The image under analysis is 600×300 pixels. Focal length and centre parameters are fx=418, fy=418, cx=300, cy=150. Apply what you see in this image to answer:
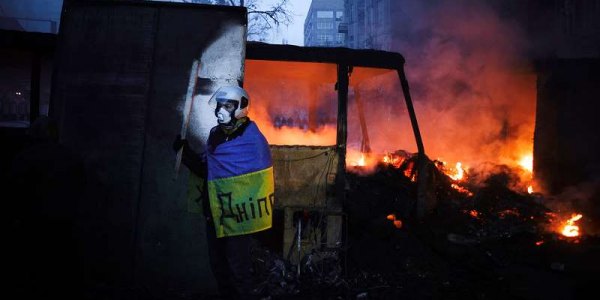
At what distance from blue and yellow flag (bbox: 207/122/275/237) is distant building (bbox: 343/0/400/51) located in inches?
1031

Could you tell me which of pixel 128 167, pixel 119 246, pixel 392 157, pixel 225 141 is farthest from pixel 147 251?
pixel 392 157

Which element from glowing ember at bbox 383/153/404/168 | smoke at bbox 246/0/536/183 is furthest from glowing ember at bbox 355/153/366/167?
glowing ember at bbox 383/153/404/168

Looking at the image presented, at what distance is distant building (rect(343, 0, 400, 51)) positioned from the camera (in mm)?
31938

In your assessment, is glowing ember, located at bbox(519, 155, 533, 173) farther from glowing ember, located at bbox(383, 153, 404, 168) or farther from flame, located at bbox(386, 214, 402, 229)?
flame, located at bbox(386, 214, 402, 229)

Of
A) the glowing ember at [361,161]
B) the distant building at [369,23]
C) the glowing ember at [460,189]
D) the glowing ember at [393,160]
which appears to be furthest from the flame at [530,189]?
the distant building at [369,23]

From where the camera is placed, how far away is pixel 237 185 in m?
3.94

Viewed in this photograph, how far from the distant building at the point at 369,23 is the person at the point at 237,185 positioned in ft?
85.6

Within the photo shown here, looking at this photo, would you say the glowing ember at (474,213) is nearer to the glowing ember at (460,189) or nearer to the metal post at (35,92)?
the glowing ember at (460,189)

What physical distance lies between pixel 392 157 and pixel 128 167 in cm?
679

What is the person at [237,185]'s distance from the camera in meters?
3.94

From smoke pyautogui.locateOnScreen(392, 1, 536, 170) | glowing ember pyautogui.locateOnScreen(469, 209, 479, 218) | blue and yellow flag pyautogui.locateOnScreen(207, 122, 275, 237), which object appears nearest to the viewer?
blue and yellow flag pyautogui.locateOnScreen(207, 122, 275, 237)

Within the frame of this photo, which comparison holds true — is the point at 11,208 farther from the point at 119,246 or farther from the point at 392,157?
the point at 392,157

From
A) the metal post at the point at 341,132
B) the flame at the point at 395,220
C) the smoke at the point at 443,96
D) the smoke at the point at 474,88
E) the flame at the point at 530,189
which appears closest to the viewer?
the metal post at the point at 341,132

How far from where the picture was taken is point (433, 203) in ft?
29.2
